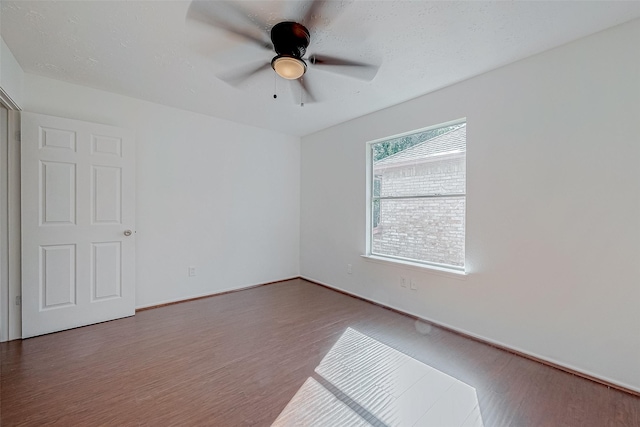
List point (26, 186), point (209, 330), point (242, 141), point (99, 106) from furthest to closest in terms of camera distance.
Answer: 1. point (242, 141)
2. point (99, 106)
3. point (209, 330)
4. point (26, 186)

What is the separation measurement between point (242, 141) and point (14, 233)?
2663 mm

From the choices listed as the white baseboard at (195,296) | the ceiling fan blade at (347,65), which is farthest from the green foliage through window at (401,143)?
the white baseboard at (195,296)

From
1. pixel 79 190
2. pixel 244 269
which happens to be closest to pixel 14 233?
pixel 79 190

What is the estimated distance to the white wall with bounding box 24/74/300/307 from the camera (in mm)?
3105

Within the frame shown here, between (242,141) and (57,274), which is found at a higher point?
(242,141)

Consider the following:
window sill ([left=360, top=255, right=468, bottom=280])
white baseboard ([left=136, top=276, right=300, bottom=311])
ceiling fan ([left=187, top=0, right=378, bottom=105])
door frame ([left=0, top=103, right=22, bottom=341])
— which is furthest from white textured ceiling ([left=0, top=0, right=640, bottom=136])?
white baseboard ([left=136, top=276, right=300, bottom=311])

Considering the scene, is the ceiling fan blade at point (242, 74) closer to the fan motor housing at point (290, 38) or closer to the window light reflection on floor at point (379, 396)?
the fan motor housing at point (290, 38)

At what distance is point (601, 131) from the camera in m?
1.97

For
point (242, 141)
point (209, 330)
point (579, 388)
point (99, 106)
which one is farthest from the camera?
point (242, 141)

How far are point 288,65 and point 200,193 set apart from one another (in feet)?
8.15

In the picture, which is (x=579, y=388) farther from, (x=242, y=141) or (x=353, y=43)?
(x=242, y=141)

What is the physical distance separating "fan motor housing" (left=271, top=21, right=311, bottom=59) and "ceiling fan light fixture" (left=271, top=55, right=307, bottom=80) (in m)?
0.06

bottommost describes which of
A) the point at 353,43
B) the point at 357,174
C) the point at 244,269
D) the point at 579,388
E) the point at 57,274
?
the point at 579,388

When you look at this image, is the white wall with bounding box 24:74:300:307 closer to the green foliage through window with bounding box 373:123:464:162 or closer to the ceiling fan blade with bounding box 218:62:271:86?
the ceiling fan blade with bounding box 218:62:271:86
